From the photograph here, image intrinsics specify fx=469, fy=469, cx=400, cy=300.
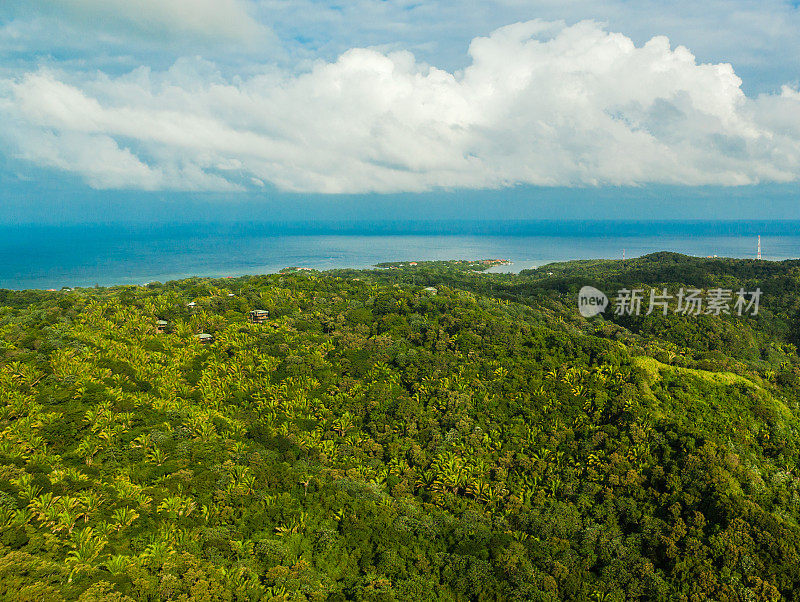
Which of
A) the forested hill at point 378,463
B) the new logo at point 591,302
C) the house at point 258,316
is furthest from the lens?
the new logo at point 591,302

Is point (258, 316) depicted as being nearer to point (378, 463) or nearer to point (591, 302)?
point (378, 463)

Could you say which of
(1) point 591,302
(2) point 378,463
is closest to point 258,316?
(2) point 378,463

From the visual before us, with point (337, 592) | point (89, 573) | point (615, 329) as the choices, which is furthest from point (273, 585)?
point (615, 329)

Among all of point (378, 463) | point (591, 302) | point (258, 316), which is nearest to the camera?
point (378, 463)

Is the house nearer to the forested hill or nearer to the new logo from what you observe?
the forested hill

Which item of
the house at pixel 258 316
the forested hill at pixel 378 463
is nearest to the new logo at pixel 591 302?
the forested hill at pixel 378 463

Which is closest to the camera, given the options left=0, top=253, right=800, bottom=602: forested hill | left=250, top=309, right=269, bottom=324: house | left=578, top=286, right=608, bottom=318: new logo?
left=0, top=253, right=800, bottom=602: forested hill

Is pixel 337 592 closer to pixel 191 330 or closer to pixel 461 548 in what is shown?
pixel 461 548

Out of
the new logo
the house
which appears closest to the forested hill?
the house

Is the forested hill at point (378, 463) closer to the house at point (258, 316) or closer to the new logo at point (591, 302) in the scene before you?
the house at point (258, 316)
